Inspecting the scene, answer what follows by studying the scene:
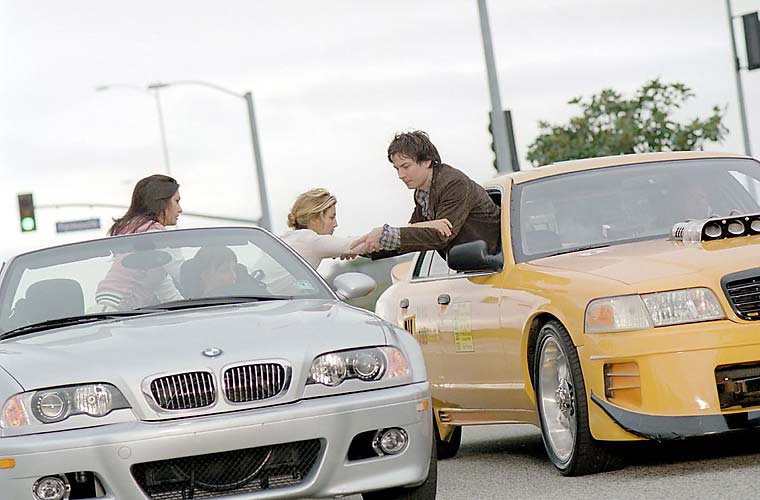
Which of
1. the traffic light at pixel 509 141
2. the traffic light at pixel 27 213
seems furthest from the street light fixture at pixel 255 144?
the traffic light at pixel 509 141

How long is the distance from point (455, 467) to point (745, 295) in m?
2.64

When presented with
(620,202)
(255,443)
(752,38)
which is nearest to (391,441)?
(255,443)

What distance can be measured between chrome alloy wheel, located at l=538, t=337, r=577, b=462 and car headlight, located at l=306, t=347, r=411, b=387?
68.2 inches

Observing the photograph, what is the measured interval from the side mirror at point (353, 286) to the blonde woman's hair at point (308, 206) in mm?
2335

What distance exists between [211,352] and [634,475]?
257 cm

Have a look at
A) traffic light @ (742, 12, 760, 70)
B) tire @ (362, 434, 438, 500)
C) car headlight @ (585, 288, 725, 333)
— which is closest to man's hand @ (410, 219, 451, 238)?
car headlight @ (585, 288, 725, 333)

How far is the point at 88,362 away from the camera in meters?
6.63

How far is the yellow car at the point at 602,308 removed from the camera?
7840mm

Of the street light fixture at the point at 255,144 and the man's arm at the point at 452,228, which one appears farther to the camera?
the street light fixture at the point at 255,144

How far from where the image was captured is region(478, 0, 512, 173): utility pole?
2342cm

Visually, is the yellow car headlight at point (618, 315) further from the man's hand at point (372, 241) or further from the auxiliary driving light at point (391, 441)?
the man's hand at point (372, 241)

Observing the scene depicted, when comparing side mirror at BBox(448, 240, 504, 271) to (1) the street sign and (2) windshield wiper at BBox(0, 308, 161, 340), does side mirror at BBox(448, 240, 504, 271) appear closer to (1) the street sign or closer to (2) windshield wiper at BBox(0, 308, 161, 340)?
(2) windshield wiper at BBox(0, 308, 161, 340)

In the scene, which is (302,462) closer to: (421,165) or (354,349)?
(354,349)

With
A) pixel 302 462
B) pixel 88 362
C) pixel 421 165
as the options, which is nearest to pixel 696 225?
A: pixel 421 165
